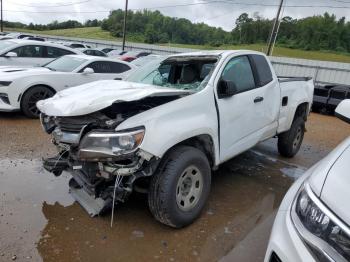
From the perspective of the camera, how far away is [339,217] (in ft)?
5.20

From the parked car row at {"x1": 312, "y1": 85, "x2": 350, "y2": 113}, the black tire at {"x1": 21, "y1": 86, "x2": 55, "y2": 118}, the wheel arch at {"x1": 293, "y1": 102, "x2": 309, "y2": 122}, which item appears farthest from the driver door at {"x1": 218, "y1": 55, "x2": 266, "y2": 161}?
the parked car row at {"x1": 312, "y1": 85, "x2": 350, "y2": 113}

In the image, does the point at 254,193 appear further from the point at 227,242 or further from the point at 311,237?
the point at 311,237

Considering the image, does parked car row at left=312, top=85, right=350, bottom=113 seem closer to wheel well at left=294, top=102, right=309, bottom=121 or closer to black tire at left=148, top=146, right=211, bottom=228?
wheel well at left=294, top=102, right=309, bottom=121

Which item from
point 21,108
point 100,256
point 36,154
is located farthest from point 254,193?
point 21,108

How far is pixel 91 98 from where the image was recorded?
122 inches

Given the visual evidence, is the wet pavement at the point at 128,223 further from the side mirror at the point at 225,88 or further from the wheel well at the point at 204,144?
the side mirror at the point at 225,88

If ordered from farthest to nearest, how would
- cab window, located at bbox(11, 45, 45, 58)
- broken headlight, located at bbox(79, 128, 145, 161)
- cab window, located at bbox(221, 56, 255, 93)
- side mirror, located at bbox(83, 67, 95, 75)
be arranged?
1. cab window, located at bbox(11, 45, 45, 58)
2. side mirror, located at bbox(83, 67, 95, 75)
3. cab window, located at bbox(221, 56, 255, 93)
4. broken headlight, located at bbox(79, 128, 145, 161)

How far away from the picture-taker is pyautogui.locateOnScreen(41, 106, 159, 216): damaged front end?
2803 millimetres

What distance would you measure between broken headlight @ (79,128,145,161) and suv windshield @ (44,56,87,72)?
5.53 metres

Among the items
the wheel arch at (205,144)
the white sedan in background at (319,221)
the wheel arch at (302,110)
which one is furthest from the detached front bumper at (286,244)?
the wheel arch at (302,110)

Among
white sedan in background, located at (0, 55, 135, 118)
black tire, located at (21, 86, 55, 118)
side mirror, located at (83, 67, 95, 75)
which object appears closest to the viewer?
white sedan in background, located at (0, 55, 135, 118)

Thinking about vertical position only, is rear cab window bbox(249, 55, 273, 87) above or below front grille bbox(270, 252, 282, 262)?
above

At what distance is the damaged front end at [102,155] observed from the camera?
9.20 ft

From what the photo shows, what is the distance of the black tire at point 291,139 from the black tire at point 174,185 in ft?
9.00
